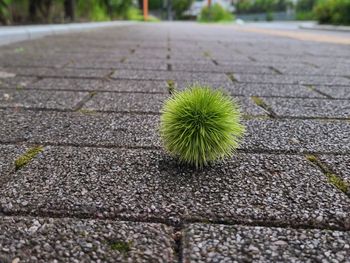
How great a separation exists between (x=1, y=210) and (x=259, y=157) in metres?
0.89

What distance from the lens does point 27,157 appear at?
1.46 metres

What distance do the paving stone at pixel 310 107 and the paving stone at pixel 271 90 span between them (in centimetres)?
18

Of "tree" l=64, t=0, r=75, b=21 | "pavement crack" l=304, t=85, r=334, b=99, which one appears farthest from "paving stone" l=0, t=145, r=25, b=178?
"tree" l=64, t=0, r=75, b=21

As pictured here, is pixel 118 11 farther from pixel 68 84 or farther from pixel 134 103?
pixel 134 103

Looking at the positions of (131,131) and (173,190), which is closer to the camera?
(173,190)

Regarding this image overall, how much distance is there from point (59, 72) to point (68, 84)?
0.64 m

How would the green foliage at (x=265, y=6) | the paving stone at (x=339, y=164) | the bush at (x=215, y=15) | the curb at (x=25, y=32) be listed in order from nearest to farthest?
1. the paving stone at (x=339, y=164)
2. the curb at (x=25, y=32)
3. the bush at (x=215, y=15)
4. the green foliage at (x=265, y=6)

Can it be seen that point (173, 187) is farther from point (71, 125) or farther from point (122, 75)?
point (122, 75)

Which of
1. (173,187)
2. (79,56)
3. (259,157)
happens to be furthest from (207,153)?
(79,56)

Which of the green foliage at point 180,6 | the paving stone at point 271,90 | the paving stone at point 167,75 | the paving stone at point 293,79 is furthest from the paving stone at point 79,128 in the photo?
the green foliage at point 180,6

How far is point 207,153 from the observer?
4.22 ft

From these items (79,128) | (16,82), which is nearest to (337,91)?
(79,128)

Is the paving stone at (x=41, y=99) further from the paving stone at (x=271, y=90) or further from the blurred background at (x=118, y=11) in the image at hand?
the blurred background at (x=118, y=11)

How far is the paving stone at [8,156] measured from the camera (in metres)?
1.35
